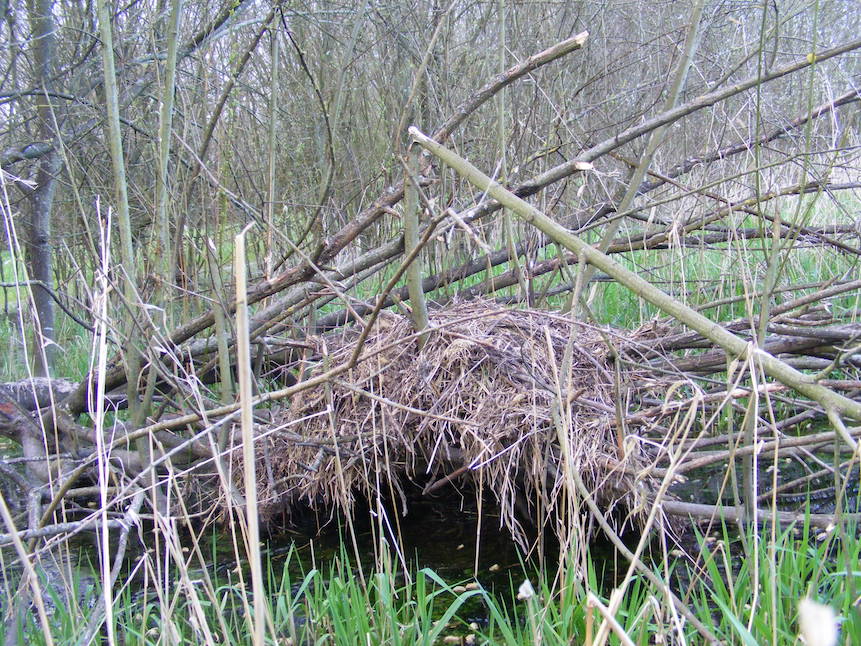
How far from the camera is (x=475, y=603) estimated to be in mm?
2783

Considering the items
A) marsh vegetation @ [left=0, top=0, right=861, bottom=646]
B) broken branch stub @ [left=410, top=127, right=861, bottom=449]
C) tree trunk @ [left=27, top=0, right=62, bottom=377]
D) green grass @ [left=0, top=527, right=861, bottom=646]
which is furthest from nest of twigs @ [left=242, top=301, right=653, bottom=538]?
tree trunk @ [left=27, top=0, right=62, bottom=377]

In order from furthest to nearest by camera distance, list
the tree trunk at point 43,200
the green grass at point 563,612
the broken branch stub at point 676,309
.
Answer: the tree trunk at point 43,200 < the green grass at point 563,612 < the broken branch stub at point 676,309

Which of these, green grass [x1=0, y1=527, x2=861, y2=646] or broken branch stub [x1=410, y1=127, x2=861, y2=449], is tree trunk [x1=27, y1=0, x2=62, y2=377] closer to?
green grass [x1=0, y1=527, x2=861, y2=646]

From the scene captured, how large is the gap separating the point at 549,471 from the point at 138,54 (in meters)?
3.48

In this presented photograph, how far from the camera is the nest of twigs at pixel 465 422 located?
2889 millimetres

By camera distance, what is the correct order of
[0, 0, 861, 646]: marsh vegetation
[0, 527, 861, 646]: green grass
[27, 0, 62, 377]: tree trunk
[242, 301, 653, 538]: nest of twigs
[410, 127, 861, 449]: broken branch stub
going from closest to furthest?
[410, 127, 861, 449]: broken branch stub < [0, 527, 861, 646]: green grass < [0, 0, 861, 646]: marsh vegetation < [242, 301, 653, 538]: nest of twigs < [27, 0, 62, 377]: tree trunk

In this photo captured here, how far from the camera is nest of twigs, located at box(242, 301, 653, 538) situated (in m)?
2.89

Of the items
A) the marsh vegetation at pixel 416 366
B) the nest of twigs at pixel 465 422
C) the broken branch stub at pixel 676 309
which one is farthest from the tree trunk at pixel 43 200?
the broken branch stub at pixel 676 309

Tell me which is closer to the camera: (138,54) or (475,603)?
(475,603)

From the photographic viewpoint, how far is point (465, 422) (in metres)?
2.78

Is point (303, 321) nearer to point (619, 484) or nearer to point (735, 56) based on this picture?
point (619, 484)

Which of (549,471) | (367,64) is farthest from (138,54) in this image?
(549,471)

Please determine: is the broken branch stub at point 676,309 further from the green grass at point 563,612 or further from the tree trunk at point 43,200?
the tree trunk at point 43,200

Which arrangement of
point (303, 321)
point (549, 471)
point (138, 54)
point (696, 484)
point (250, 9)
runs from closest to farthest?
1. point (549, 471)
2. point (696, 484)
3. point (303, 321)
4. point (138, 54)
5. point (250, 9)
